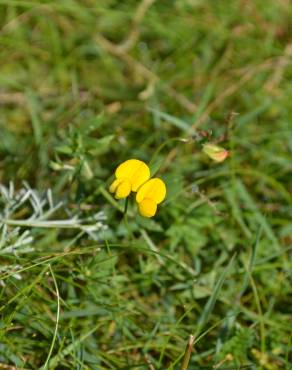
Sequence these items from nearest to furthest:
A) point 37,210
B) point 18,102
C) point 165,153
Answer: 1. point 37,210
2. point 165,153
3. point 18,102

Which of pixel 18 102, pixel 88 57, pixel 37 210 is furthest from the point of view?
pixel 88 57

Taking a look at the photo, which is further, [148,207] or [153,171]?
[153,171]

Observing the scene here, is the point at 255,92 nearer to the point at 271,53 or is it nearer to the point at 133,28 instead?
the point at 271,53

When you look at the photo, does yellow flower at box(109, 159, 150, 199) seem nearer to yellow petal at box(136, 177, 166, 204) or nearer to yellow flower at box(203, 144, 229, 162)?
yellow petal at box(136, 177, 166, 204)

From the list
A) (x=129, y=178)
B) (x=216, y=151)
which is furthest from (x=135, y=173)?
(x=216, y=151)

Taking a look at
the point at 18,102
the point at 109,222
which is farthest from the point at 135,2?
the point at 109,222

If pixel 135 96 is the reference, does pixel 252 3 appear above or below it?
above

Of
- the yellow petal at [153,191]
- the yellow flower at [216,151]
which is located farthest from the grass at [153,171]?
the yellow petal at [153,191]

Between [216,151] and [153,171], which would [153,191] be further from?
[216,151]
